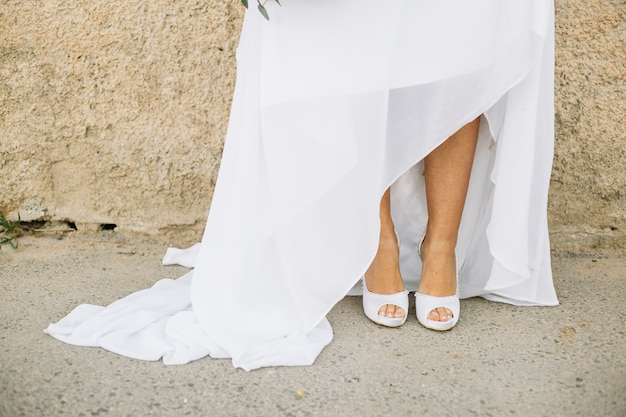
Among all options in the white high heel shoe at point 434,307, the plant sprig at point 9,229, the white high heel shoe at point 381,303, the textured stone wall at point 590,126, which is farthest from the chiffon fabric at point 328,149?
the plant sprig at point 9,229

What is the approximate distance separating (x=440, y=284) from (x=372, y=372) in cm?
39

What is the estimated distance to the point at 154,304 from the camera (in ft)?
5.94

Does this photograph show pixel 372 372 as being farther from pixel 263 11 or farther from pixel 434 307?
pixel 263 11

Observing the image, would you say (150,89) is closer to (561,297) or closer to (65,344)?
(65,344)

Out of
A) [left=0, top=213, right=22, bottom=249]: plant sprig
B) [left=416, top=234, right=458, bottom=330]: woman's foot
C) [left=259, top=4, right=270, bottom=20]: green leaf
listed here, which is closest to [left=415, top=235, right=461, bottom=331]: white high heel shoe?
[left=416, top=234, right=458, bottom=330]: woman's foot

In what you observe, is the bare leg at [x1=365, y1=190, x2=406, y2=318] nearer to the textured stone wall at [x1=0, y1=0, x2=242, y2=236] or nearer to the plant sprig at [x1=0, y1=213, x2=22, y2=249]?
the textured stone wall at [x1=0, y1=0, x2=242, y2=236]

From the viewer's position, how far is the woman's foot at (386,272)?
5.85 feet

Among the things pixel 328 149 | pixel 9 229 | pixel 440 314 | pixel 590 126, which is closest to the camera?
pixel 328 149

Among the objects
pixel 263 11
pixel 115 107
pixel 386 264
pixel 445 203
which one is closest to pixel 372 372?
pixel 386 264

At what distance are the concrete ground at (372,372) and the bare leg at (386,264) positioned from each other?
4.2 inches

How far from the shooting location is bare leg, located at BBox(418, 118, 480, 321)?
1.74m

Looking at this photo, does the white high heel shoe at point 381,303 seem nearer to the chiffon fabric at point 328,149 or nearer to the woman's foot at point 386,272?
the woman's foot at point 386,272

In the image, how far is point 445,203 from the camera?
69.7 inches

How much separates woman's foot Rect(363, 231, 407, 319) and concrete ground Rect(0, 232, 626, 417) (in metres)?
0.10
